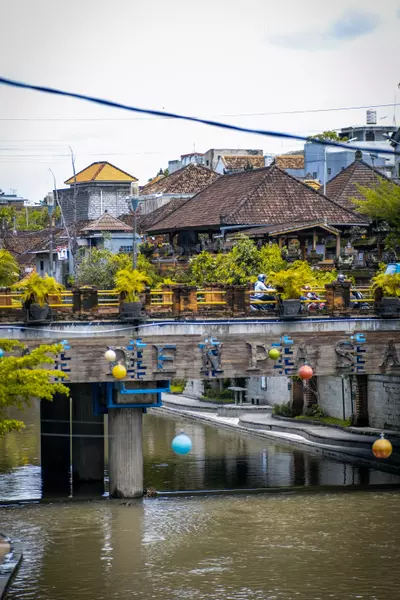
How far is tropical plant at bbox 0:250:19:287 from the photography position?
103ft

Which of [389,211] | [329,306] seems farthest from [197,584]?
[389,211]

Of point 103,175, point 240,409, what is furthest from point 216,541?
point 103,175

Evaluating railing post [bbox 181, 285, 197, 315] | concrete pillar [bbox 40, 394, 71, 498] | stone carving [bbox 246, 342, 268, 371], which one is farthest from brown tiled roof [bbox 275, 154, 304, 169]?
stone carving [bbox 246, 342, 268, 371]

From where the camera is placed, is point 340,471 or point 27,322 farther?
point 340,471

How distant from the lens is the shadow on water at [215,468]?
39.4m

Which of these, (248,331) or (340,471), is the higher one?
(248,331)

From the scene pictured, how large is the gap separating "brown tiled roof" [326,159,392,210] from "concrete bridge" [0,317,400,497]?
114ft

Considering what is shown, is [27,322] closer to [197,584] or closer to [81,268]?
[197,584]

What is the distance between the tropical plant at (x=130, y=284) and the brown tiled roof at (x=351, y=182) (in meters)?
37.2

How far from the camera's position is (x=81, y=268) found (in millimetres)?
69062

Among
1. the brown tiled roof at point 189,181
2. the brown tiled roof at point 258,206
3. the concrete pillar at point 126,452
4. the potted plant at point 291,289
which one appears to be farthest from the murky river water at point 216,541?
the brown tiled roof at point 189,181

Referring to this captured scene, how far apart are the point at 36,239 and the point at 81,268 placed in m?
37.1

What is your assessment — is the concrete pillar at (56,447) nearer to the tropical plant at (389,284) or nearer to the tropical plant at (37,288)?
the tropical plant at (37,288)

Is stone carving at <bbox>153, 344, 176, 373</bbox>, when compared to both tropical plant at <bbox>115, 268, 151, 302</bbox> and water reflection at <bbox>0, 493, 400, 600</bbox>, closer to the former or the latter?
tropical plant at <bbox>115, 268, 151, 302</bbox>
